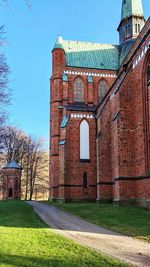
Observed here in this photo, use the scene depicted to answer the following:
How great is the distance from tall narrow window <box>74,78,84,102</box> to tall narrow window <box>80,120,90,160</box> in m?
5.24

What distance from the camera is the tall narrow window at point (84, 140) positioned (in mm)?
29391

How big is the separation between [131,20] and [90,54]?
21.3 feet

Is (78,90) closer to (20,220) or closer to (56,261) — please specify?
(20,220)

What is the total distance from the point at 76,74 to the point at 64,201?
47.9 feet

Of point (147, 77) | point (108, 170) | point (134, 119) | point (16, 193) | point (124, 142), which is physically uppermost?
Answer: point (147, 77)

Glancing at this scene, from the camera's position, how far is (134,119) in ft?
65.9

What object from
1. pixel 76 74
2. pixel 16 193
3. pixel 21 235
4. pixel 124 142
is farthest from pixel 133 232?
pixel 16 193

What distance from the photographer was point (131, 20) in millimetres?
37781

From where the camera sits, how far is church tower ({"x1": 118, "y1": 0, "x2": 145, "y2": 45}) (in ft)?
123

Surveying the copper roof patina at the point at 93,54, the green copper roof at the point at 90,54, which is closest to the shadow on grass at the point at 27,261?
the copper roof patina at the point at 93,54

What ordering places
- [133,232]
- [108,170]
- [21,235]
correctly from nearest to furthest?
[21,235], [133,232], [108,170]

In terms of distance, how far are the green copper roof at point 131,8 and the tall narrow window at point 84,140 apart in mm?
16937

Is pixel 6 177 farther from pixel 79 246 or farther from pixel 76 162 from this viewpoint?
pixel 79 246

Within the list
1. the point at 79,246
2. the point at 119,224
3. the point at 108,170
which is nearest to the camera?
the point at 79,246
